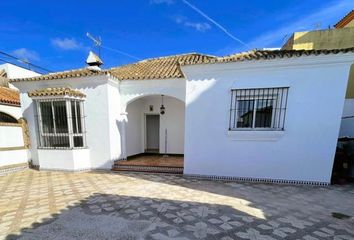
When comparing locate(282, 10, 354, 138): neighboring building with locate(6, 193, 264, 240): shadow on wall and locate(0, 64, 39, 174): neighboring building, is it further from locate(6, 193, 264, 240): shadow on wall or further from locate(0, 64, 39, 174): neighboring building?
locate(0, 64, 39, 174): neighboring building

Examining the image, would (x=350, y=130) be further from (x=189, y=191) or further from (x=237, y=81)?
(x=189, y=191)

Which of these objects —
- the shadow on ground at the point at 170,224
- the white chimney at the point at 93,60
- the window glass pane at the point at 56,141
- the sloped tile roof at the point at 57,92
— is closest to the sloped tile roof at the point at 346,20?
the shadow on ground at the point at 170,224

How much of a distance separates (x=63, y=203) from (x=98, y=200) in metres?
0.83

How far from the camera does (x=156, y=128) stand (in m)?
10.1

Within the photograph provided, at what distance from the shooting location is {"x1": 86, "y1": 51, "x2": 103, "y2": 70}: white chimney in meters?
8.12

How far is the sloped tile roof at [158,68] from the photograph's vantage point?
7.42 metres

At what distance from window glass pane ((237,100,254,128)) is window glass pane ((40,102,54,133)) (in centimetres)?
775

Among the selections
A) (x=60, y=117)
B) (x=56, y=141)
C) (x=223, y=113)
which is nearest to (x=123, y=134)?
(x=60, y=117)

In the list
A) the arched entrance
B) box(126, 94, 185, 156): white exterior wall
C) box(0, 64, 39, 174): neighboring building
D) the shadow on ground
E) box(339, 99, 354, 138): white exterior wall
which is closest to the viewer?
the shadow on ground

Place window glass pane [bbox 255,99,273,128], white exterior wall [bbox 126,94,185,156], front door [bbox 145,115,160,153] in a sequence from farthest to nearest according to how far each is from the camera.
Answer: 1. front door [bbox 145,115,160,153]
2. white exterior wall [bbox 126,94,185,156]
3. window glass pane [bbox 255,99,273,128]

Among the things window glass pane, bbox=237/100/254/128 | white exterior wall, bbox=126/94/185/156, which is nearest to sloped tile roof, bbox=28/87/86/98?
white exterior wall, bbox=126/94/185/156

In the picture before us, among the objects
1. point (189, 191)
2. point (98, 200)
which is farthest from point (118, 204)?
point (189, 191)

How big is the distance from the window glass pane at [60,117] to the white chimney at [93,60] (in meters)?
2.29

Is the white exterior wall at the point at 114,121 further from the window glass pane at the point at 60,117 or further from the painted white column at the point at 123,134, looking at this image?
the window glass pane at the point at 60,117
